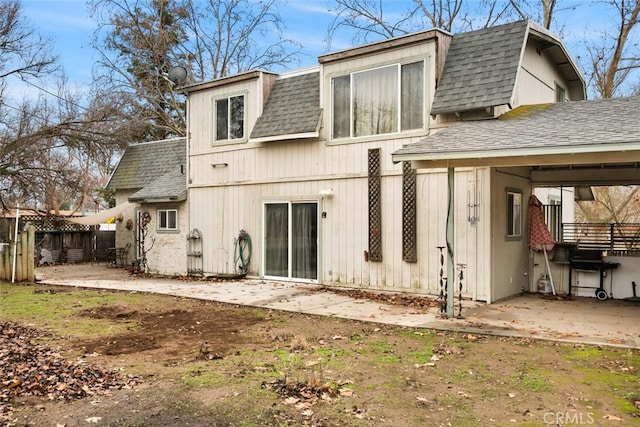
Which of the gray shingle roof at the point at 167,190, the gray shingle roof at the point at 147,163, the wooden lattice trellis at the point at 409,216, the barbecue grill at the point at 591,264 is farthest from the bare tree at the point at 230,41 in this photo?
the barbecue grill at the point at 591,264

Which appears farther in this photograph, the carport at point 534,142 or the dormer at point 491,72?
the dormer at point 491,72

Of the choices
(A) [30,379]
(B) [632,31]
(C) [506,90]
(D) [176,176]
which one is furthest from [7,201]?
(B) [632,31]

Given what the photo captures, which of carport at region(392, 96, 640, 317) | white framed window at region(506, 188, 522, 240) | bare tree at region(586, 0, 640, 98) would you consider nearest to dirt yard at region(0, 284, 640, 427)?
carport at region(392, 96, 640, 317)

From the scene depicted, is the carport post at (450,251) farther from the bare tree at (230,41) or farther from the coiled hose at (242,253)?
the bare tree at (230,41)

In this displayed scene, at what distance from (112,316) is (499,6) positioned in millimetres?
18405

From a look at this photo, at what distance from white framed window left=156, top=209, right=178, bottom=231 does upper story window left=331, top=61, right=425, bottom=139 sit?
5.54 metres

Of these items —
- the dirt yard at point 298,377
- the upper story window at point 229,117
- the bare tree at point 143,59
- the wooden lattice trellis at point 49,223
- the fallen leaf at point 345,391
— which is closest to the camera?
the dirt yard at point 298,377

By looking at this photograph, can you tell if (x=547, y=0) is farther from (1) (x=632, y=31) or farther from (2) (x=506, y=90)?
(2) (x=506, y=90)

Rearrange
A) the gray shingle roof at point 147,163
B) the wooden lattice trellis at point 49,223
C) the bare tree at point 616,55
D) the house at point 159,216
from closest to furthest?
the house at point 159,216, the gray shingle roof at point 147,163, the bare tree at point 616,55, the wooden lattice trellis at point 49,223

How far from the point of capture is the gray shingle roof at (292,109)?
11.1 m

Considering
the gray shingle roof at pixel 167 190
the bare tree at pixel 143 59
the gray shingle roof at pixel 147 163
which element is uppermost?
the bare tree at pixel 143 59

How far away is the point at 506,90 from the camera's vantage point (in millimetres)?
8500
